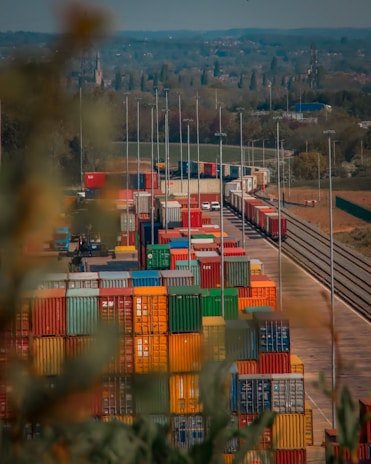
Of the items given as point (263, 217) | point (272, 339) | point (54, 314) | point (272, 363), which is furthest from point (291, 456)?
point (263, 217)

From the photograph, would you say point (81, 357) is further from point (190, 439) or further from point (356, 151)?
point (356, 151)

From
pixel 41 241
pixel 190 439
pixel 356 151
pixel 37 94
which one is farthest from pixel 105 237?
pixel 356 151

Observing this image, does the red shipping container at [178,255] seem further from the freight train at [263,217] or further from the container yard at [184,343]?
the freight train at [263,217]

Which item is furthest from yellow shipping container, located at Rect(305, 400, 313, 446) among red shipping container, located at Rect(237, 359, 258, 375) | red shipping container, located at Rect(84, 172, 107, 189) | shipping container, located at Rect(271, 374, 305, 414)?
red shipping container, located at Rect(84, 172, 107, 189)

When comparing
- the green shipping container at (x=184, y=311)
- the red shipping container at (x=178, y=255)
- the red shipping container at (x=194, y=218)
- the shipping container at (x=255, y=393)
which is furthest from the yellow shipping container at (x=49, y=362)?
the red shipping container at (x=194, y=218)

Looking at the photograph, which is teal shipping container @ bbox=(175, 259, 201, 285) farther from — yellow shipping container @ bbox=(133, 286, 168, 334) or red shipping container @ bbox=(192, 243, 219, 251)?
yellow shipping container @ bbox=(133, 286, 168, 334)

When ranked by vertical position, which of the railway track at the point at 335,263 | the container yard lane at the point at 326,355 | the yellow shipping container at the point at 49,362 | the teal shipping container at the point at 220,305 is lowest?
the railway track at the point at 335,263
